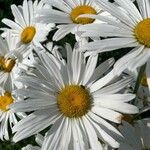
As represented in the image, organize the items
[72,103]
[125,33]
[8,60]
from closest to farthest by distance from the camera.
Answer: [125,33], [72,103], [8,60]

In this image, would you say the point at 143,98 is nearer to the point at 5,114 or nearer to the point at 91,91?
the point at 91,91

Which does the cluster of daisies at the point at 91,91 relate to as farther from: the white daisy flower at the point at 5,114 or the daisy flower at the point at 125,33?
the white daisy flower at the point at 5,114

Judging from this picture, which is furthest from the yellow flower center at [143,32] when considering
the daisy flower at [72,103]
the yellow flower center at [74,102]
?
the yellow flower center at [74,102]

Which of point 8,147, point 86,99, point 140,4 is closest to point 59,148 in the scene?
point 86,99

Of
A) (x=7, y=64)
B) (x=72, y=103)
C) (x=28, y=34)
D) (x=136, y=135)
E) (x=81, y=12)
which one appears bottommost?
(x=136, y=135)

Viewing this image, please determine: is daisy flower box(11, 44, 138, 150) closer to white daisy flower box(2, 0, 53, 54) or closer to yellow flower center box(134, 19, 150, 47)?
yellow flower center box(134, 19, 150, 47)

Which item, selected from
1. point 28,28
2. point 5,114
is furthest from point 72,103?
point 28,28

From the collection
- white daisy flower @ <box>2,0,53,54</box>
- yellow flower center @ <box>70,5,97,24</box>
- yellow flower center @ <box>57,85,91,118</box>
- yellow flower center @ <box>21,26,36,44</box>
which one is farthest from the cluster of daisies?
yellow flower center @ <box>21,26,36,44</box>
